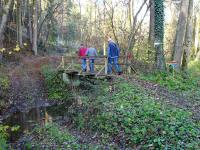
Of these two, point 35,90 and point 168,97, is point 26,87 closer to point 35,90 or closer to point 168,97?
point 35,90

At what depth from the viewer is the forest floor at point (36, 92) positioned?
11930mm

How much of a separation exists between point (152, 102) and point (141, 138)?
2488 millimetres

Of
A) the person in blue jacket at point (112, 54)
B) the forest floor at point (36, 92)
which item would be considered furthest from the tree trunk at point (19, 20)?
the person in blue jacket at point (112, 54)

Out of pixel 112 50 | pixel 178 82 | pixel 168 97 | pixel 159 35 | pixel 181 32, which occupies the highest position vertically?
pixel 181 32

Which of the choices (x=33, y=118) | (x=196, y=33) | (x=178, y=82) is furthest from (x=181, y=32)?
(x=196, y=33)

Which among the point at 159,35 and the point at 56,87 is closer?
the point at 159,35

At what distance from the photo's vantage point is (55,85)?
19531 millimetres

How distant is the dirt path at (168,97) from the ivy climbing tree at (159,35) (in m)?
2.47

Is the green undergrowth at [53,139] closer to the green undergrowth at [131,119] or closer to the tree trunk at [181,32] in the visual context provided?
the green undergrowth at [131,119]

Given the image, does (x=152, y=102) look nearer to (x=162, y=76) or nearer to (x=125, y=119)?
(x=125, y=119)

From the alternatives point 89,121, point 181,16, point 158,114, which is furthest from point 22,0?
point 158,114

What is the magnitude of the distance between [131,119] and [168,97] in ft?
11.7

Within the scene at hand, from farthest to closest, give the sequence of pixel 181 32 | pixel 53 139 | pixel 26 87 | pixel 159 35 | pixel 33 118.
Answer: pixel 26 87, pixel 181 32, pixel 159 35, pixel 33 118, pixel 53 139

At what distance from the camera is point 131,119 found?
401 inches
